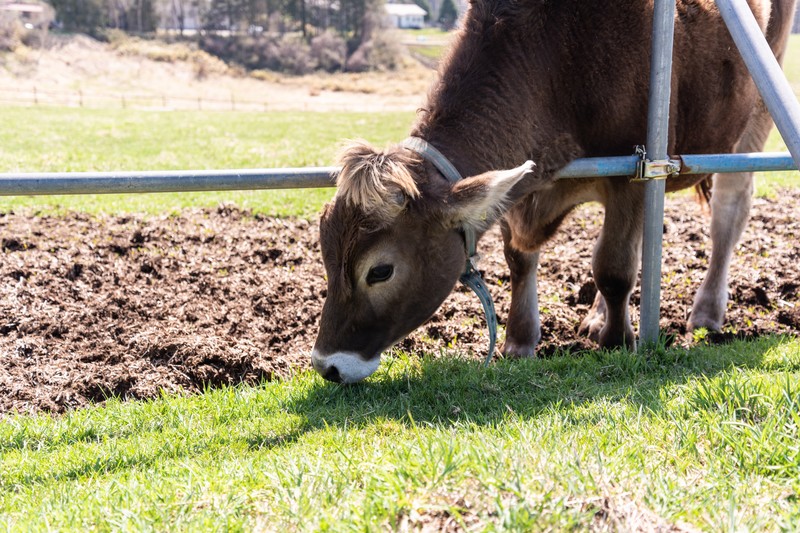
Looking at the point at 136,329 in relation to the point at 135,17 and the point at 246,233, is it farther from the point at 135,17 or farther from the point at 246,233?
the point at 135,17

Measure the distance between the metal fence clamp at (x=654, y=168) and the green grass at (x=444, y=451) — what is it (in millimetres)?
1022

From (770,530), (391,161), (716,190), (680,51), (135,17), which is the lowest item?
(770,530)

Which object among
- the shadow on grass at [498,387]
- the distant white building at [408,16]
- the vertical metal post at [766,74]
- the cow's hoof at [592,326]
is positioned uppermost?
the distant white building at [408,16]

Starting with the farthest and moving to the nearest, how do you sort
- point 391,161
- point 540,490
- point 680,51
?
point 680,51, point 391,161, point 540,490

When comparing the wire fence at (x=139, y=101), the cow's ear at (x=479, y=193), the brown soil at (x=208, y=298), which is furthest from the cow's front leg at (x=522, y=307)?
the wire fence at (x=139, y=101)

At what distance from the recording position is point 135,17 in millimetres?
71625

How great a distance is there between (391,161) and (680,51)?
218 centimetres

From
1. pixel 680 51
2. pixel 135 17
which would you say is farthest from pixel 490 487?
pixel 135 17

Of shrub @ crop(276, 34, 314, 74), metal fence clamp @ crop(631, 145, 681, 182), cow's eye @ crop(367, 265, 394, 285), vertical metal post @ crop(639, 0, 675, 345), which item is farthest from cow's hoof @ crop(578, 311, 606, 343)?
shrub @ crop(276, 34, 314, 74)

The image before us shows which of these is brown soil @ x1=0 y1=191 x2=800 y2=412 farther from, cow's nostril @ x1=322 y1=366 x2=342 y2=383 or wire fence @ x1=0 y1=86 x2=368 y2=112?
wire fence @ x1=0 y1=86 x2=368 y2=112

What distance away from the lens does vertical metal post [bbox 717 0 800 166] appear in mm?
3264

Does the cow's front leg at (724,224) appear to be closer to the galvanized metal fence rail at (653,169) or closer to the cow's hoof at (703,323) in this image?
the cow's hoof at (703,323)

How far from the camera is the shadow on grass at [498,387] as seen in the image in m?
3.46

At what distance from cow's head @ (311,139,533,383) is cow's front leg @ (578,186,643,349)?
3.47ft
